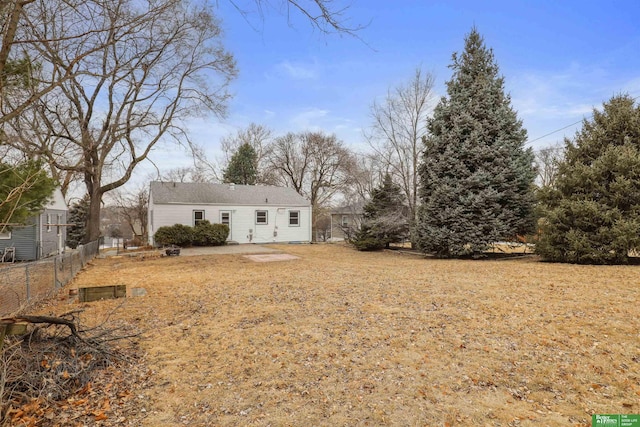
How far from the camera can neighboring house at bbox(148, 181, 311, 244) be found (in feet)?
67.6

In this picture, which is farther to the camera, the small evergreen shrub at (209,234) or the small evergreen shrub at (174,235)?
the small evergreen shrub at (209,234)

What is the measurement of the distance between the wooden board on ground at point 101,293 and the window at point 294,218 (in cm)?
1703

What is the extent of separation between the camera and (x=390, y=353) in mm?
3816

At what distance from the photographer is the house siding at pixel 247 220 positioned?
20.4m

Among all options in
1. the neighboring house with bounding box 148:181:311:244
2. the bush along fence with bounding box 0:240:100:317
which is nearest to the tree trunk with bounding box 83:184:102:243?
the neighboring house with bounding box 148:181:311:244

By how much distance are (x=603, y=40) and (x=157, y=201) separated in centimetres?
2171

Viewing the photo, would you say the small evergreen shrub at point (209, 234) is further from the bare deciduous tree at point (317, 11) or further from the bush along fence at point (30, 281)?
the bare deciduous tree at point (317, 11)

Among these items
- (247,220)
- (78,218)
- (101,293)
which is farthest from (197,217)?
(78,218)

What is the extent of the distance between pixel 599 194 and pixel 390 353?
10.5 meters

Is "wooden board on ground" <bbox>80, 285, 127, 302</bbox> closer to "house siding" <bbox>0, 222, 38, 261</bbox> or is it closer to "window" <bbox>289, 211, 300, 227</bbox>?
"house siding" <bbox>0, 222, 38, 261</bbox>

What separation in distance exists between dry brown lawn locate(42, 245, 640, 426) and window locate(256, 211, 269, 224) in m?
15.7

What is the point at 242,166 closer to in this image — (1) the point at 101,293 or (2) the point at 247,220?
(2) the point at 247,220

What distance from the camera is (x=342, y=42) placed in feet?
11.1

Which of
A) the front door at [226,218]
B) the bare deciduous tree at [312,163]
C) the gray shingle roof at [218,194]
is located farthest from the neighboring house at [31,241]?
the bare deciduous tree at [312,163]
